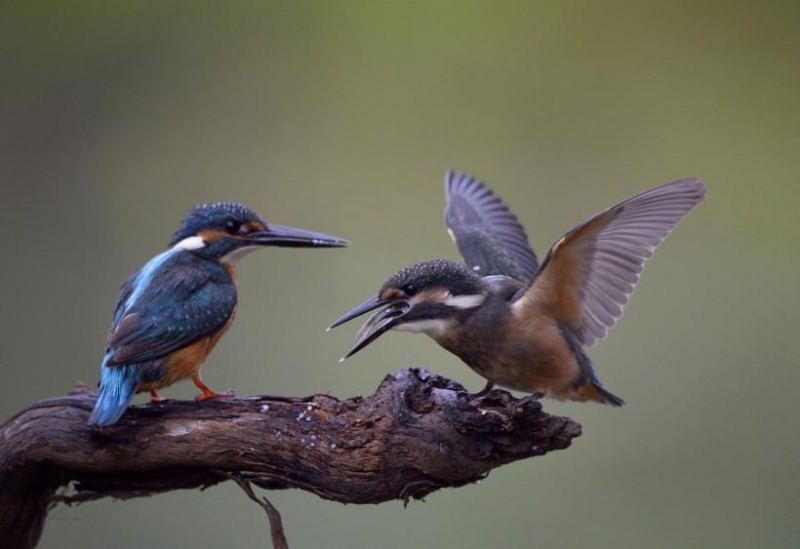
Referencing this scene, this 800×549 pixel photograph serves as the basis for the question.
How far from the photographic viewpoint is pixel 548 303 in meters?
2.33

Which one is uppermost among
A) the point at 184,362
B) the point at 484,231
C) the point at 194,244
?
the point at 484,231

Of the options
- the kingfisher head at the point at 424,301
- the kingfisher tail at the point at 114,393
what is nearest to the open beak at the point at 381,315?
the kingfisher head at the point at 424,301

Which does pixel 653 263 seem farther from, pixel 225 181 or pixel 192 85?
pixel 192 85

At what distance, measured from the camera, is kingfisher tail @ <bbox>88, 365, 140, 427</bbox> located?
1.91 meters

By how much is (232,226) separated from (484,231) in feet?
3.13

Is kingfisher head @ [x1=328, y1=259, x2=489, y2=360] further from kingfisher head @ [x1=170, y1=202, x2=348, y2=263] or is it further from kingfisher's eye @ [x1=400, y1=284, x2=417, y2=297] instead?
kingfisher head @ [x1=170, y1=202, x2=348, y2=263]

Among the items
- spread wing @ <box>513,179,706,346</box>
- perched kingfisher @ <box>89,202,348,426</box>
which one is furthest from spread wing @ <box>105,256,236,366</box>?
spread wing @ <box>513,179,706,346</box>

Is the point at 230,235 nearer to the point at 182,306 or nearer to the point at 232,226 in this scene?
the point at 232,226

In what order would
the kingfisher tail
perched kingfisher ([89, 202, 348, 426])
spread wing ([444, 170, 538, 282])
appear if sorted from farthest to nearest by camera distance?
1. spread wing ([444, 170, 538, 282])
2. perched kingfisher ([89, 202, 348, 426])
3. the kingfisher tail

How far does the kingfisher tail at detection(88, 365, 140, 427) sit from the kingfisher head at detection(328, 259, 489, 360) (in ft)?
1.36

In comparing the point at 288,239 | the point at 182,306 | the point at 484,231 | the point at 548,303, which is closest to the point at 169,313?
the point at 182,306

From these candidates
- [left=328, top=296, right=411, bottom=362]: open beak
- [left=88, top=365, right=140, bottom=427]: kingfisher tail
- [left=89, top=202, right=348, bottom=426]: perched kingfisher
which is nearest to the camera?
[left=88, top=365, right=140, bottom=427]: kingfisher tail

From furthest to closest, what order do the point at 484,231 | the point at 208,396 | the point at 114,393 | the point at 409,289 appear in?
1. the point at 484,231
2. the point at 409,289
3. the point at 208,396
4. the point at 114,393

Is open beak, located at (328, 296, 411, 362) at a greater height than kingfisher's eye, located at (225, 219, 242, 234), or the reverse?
kingfisher's eye, located at (225, 219, 242, 234)
